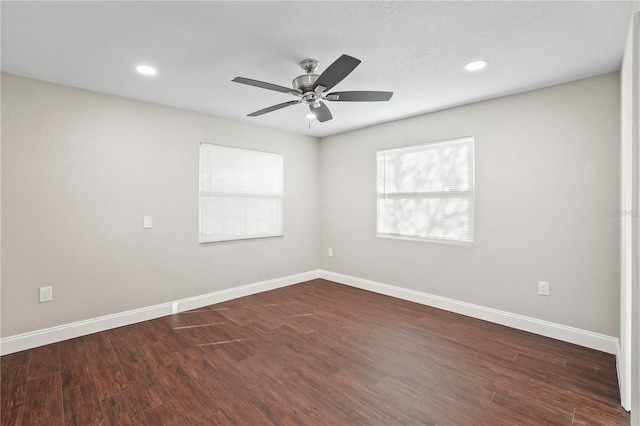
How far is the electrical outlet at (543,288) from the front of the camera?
2905 mm

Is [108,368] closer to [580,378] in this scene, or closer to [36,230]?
[36,230]

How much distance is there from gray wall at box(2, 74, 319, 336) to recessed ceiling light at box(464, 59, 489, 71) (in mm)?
2881

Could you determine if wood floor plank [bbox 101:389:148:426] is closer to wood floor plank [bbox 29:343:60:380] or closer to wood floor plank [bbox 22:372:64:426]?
wood floor plank [bbox 22:372:64:426]

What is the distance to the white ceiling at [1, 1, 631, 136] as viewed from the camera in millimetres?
1773

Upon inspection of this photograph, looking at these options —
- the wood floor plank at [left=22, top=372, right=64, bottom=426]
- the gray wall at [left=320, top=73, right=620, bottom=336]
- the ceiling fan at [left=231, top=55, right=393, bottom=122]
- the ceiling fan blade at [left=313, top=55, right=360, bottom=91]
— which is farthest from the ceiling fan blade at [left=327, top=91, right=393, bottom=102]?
the wood floor plank at [left=22, top=372, right=64, bottom=426]

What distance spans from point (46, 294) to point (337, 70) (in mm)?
3279

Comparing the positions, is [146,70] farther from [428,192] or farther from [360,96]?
[428,192]

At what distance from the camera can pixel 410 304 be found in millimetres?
3854

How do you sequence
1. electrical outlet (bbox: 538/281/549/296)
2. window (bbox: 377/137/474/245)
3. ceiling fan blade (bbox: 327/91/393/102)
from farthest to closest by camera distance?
1. window (bbox: 377/137/474/245)
2. electrical outlet (bbox: 538/281/549/296)
3. ceiling fan blade (bbox: 327/91/393/102)

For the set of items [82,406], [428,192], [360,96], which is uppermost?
[360,96]

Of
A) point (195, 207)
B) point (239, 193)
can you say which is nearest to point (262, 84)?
point (195, 207)

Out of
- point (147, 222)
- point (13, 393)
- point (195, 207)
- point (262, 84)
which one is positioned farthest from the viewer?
point (195, 207)

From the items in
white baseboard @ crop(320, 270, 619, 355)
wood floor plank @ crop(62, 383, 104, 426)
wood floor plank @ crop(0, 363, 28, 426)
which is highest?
white baseboard @ crop(320, 270, 619, 355)

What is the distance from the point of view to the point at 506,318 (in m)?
3.15
